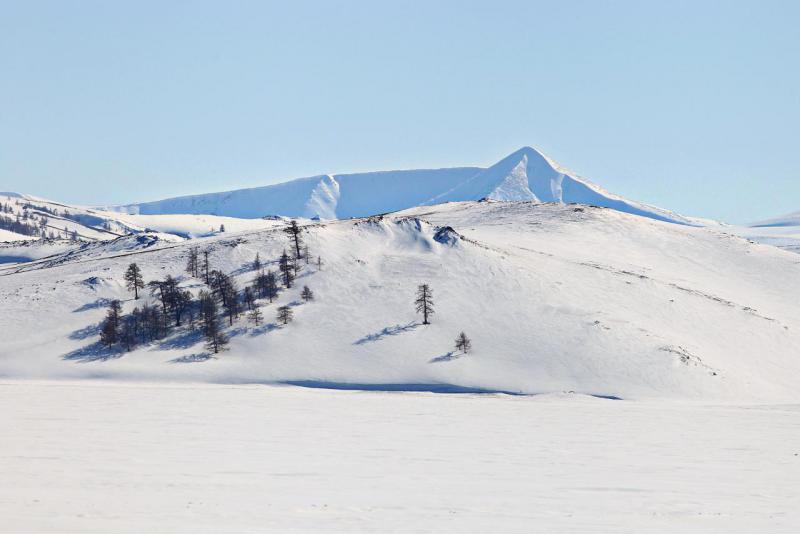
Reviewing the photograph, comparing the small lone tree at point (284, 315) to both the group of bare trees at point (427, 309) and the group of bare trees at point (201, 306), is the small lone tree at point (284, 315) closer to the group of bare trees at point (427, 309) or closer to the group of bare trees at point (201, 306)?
the group of bare trees at point (201, 306)

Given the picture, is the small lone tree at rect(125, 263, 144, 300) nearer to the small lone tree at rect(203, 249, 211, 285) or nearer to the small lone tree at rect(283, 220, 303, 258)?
the small lone tree at rect(203, 249, 211, 285)

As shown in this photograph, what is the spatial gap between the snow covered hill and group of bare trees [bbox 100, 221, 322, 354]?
57.2 inches

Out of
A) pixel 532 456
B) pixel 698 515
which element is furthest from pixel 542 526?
pixel 532 456

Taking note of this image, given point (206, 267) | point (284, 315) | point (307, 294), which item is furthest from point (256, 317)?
point (206, 267)

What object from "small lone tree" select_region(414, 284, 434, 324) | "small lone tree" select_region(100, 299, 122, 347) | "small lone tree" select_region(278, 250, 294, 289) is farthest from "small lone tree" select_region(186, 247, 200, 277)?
"small lone tree" select_region(414, 284, 434, 324)

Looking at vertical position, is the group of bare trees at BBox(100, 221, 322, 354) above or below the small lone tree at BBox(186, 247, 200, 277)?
below

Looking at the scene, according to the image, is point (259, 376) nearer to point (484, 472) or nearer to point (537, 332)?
point (537, 332)

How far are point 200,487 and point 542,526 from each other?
10114 millimetres

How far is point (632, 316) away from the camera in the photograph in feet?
271

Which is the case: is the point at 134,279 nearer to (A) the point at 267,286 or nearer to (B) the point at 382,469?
(A) the point at 267,286

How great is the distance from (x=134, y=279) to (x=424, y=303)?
36.9 meters

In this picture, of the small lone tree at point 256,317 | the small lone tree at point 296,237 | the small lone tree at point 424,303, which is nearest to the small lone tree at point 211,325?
the small lone tree at point 256,317

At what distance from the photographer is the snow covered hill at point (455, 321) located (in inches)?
2630

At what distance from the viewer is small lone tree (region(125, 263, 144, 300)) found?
286 ft
